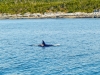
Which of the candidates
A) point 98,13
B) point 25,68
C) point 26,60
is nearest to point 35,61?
point 26,60

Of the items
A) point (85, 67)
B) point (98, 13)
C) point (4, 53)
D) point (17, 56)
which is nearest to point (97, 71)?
point (85, 67)

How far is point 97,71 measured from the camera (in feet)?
125

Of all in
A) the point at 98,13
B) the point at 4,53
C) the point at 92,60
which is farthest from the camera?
the point at 98,13

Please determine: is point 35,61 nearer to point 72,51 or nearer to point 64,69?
point 64,69

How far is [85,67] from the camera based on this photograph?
40.6 metres

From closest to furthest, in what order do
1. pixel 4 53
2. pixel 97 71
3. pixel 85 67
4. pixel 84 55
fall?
pixel 97 71, pixel 85 67, pixel 84 55, pixel 4 53

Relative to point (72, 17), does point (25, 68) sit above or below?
above

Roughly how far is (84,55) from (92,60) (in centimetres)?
435

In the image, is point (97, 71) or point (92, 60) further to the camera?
point (92, 60)

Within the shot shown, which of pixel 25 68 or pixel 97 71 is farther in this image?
pixel 25 68

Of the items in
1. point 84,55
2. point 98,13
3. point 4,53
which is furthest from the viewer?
point 98,13

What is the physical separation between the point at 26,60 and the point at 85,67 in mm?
9432

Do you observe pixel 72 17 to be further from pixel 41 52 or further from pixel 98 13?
pixel 41 52

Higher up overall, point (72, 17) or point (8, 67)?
point (8, 67)
